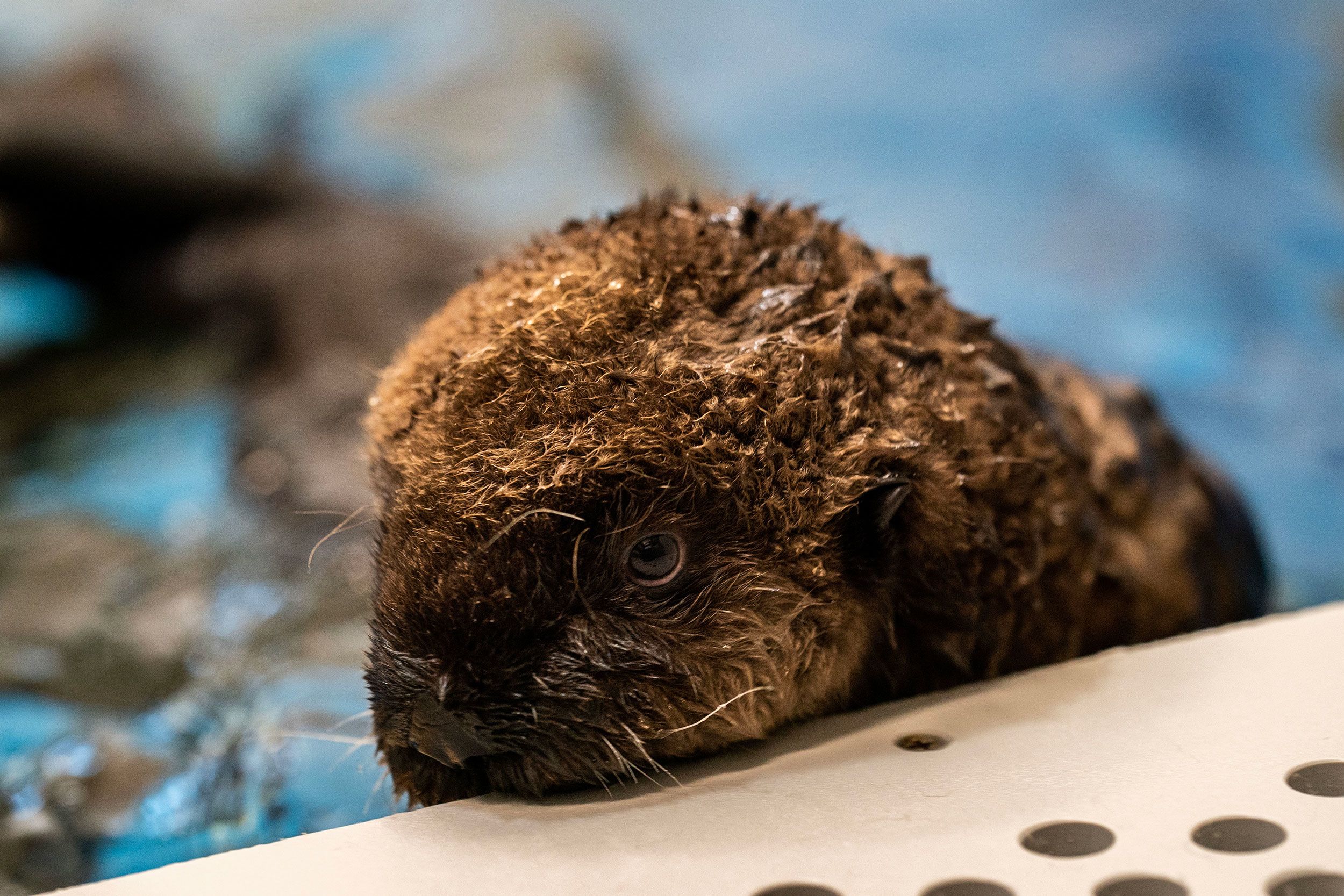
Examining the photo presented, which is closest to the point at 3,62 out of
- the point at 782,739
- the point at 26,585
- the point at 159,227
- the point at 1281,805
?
the point at 159,227

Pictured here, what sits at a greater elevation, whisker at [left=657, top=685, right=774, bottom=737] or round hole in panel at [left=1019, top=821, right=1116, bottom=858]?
whisker at [left=657, top=685, right=774, bottom=737]

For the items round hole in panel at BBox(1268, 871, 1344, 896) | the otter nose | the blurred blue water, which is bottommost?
round hole in panel at BBox(1268, 871, 1344, 896)

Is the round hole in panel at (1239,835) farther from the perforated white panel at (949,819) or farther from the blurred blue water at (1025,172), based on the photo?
the blurred blue water at (1025,172)

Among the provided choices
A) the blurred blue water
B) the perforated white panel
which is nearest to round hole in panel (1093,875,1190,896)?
the perforated white panel

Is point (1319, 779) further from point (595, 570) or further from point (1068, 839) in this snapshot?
point (595, 570)

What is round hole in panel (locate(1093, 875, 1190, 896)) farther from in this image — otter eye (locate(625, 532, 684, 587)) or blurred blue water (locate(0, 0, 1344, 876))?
blurred blue water (locate(0, 0, 1344, 876))

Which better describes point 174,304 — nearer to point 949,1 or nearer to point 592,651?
point 949,1
